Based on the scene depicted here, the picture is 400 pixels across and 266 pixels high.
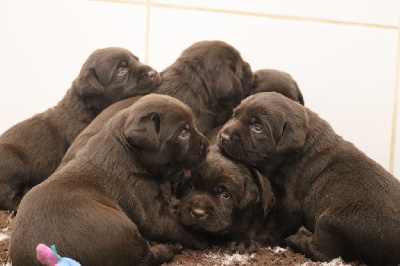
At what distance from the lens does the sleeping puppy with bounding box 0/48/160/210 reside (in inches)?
169

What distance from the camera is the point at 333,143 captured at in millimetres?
3793

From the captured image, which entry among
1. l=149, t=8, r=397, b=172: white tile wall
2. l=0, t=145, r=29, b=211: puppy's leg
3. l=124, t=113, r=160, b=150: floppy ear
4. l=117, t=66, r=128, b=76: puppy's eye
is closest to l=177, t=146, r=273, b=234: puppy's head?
l=124, t=113, r=160, b=150: floppy ear

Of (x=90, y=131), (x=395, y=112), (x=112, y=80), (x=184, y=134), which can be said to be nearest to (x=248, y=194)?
(x=184, y=134)

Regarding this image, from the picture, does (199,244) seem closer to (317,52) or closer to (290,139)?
(290,139)

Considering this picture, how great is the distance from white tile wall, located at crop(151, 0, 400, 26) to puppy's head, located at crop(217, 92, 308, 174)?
6.42 feet

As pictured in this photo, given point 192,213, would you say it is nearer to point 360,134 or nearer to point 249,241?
point 249,241

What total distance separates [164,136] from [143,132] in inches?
5.7

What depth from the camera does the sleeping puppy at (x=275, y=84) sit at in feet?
14.9

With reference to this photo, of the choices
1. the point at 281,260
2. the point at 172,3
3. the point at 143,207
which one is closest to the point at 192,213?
the point at 143,207

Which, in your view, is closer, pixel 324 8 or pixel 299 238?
pixel 299 238

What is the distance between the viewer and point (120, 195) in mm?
3314

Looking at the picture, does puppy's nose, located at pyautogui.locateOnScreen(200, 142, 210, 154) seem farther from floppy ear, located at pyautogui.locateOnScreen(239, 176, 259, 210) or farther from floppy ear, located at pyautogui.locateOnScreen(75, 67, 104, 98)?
floppy ear, located at pyautogui.locateOnScreen(75, 67, 104, 98)

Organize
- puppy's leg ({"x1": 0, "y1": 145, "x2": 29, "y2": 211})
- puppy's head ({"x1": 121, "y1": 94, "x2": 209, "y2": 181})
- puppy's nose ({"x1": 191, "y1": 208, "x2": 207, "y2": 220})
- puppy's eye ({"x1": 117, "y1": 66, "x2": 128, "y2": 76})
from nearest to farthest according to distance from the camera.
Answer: puppy's head ({"x1": 121, "y1": 94, "x2": 209, "y2": 181}) → puppy's nose ({"x1": 191, "y1": 208, "x2": 207, "y2": 220}) → puppy's leg ({"x1": 0, "y1": 145, "x2": 29, "y2": 211}) → puppy's eye ({"x1": 117, "y1": 66, "x2": 128, "y2": 76})

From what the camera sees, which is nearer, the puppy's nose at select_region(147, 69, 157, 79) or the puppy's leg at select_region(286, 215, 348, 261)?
the puppy's leg at select_region(286, 215, 348, 261)
